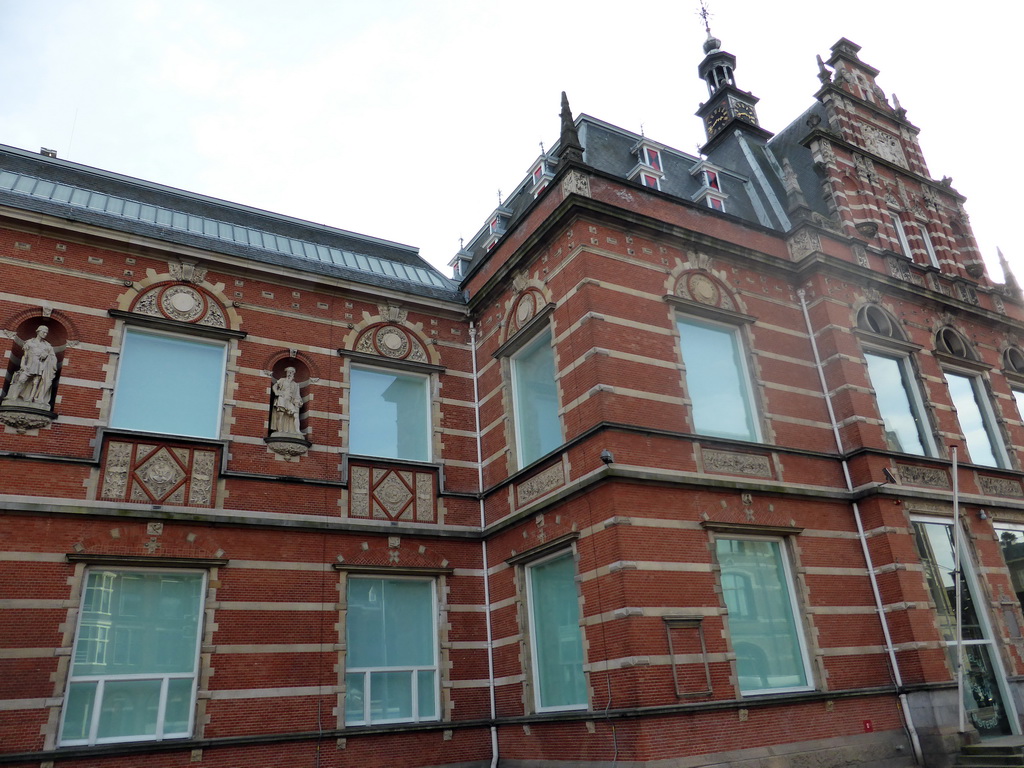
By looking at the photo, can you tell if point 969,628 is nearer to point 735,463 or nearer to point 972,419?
point 972,419

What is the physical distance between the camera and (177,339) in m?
13.2

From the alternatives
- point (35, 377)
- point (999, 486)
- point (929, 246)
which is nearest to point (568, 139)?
point (35, 377)

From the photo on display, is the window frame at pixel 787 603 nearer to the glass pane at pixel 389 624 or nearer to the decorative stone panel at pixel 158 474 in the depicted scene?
the glass pane at pixel 389 624

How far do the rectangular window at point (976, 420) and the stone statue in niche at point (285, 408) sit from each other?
12.4 metres

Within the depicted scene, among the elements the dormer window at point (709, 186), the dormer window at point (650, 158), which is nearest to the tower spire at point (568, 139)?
the dormer window at point (650, 158)

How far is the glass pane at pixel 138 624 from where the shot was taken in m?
10.9

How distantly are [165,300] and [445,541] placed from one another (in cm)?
620

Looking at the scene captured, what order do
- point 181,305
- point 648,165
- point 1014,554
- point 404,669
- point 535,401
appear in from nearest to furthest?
point 404,669 < point 181,305 < point 535,401 < point 1014,554 < point 648,165

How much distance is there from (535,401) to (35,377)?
7.75 meters

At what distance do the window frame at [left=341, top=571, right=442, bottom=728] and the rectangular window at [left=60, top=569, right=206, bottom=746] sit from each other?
7.21 feet

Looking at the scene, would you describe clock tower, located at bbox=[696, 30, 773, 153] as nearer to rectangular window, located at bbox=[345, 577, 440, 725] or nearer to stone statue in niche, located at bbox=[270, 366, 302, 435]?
stone statue in niche, located at bbox=[270, 366, 302, 435]

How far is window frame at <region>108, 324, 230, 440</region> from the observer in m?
12.3

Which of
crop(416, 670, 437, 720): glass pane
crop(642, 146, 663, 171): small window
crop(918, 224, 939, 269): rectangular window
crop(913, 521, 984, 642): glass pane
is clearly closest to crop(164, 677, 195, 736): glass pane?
crop(416, 670, 437, 720): glass pane

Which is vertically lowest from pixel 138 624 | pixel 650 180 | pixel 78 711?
pixel 78 711
